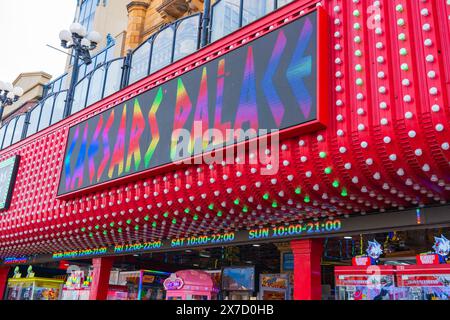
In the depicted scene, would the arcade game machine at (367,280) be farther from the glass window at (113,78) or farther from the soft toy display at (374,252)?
the glass window at (113,78)

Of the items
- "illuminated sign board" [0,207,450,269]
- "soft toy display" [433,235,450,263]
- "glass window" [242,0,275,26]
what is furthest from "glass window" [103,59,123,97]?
"soft toy display" [433,235,450,263]

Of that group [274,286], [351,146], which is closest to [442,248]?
[351,146]

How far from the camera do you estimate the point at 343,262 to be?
15.1 m

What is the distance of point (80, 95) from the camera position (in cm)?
1378

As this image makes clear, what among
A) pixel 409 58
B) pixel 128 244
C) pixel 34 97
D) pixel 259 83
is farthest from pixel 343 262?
pixel 34 97

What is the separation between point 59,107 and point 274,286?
29.1 ft

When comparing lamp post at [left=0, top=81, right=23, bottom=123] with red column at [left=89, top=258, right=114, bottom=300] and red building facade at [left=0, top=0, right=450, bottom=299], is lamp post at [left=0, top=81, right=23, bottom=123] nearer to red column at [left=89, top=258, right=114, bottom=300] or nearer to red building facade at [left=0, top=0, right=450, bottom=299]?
red column at [left=89, top=258, right=114, bottom=300]

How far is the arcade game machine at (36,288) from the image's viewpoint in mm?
16123

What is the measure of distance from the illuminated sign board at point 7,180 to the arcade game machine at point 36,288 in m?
3.74

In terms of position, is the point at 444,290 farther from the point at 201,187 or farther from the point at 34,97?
the point at 34,97

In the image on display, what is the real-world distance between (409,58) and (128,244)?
920 centimetres

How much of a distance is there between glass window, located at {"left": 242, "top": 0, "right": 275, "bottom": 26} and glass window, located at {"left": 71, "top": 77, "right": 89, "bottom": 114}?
6252 mm

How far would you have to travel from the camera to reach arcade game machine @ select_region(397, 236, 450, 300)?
6.96m
